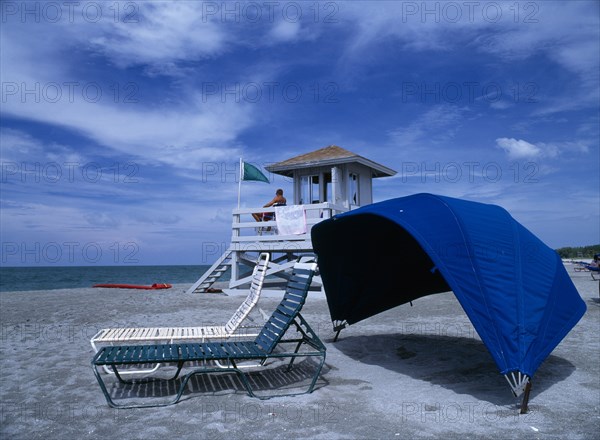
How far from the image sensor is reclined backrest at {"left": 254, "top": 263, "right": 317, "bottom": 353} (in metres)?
5.93

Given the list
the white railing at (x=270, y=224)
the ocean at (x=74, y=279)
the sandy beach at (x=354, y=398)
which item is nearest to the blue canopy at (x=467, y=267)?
the sandy beach at (x=354, y=398)

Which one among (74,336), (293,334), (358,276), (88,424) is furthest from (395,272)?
(74,336)

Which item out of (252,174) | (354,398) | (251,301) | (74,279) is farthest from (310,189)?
(74,279)

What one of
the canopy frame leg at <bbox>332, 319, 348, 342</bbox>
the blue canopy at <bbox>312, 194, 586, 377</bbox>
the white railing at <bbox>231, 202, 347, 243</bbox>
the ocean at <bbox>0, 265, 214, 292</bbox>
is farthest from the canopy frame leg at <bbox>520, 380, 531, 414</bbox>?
the ocean at <bbox>0, 265, 214, 292</bbox>

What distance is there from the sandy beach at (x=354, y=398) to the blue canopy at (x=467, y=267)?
0.62 meters

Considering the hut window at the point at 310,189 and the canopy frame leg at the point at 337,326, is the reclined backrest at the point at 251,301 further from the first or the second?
the hut window at the point at 310,189

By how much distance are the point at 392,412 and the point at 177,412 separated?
2196 mm

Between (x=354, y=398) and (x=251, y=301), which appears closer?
(x=354, y=398)

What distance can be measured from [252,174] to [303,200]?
222cm

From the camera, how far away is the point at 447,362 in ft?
23.6

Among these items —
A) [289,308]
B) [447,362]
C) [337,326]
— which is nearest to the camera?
[289,308]

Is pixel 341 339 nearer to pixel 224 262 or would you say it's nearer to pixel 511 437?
pixel 511 437

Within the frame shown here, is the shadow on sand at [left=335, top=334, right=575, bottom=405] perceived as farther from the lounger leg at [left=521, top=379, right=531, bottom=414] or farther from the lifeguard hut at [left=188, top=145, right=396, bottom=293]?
the lifeguard hut at [left=188, top=145, right=396, bottom=293]

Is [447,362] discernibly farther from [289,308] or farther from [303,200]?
[303,200]
